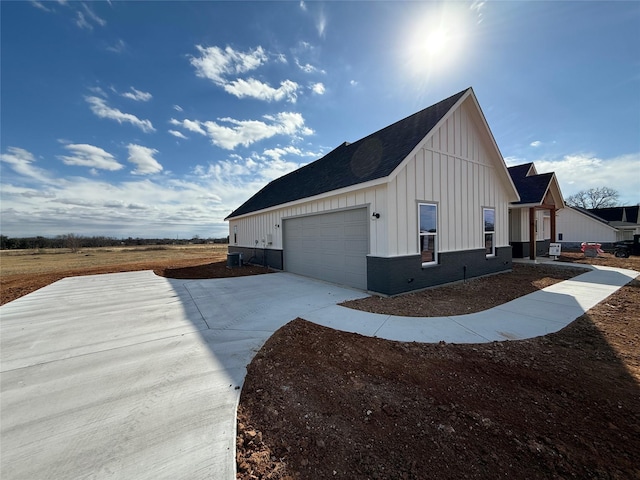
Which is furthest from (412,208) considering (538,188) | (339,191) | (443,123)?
(538,188)

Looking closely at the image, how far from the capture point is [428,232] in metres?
7.87

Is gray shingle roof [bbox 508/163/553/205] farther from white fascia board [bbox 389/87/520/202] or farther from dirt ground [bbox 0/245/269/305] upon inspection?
dirt ground [bbox 0/245/269/305]

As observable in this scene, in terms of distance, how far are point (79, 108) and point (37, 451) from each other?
13.8m

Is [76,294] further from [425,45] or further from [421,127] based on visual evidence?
[425,45]

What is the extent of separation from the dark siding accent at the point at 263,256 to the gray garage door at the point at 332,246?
3.75 ft

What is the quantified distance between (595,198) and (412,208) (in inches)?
2446

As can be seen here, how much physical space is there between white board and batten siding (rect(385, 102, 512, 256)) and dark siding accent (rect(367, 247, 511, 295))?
275 millimetres

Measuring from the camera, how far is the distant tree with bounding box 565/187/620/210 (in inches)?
1764

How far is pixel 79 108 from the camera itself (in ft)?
34.9

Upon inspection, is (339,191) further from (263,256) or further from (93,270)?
(93,270)

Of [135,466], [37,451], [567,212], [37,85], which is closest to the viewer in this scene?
[135,466]

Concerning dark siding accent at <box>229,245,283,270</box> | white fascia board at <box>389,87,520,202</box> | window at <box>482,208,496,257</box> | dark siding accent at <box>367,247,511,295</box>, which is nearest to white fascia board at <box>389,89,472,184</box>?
white fascia board at <box>389,87,520,202</box>

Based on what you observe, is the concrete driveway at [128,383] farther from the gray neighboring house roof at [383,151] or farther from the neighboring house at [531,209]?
the neighboring house at [531,209]

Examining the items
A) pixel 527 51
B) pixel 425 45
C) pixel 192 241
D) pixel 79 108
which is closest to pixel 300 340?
pixel 425 45
